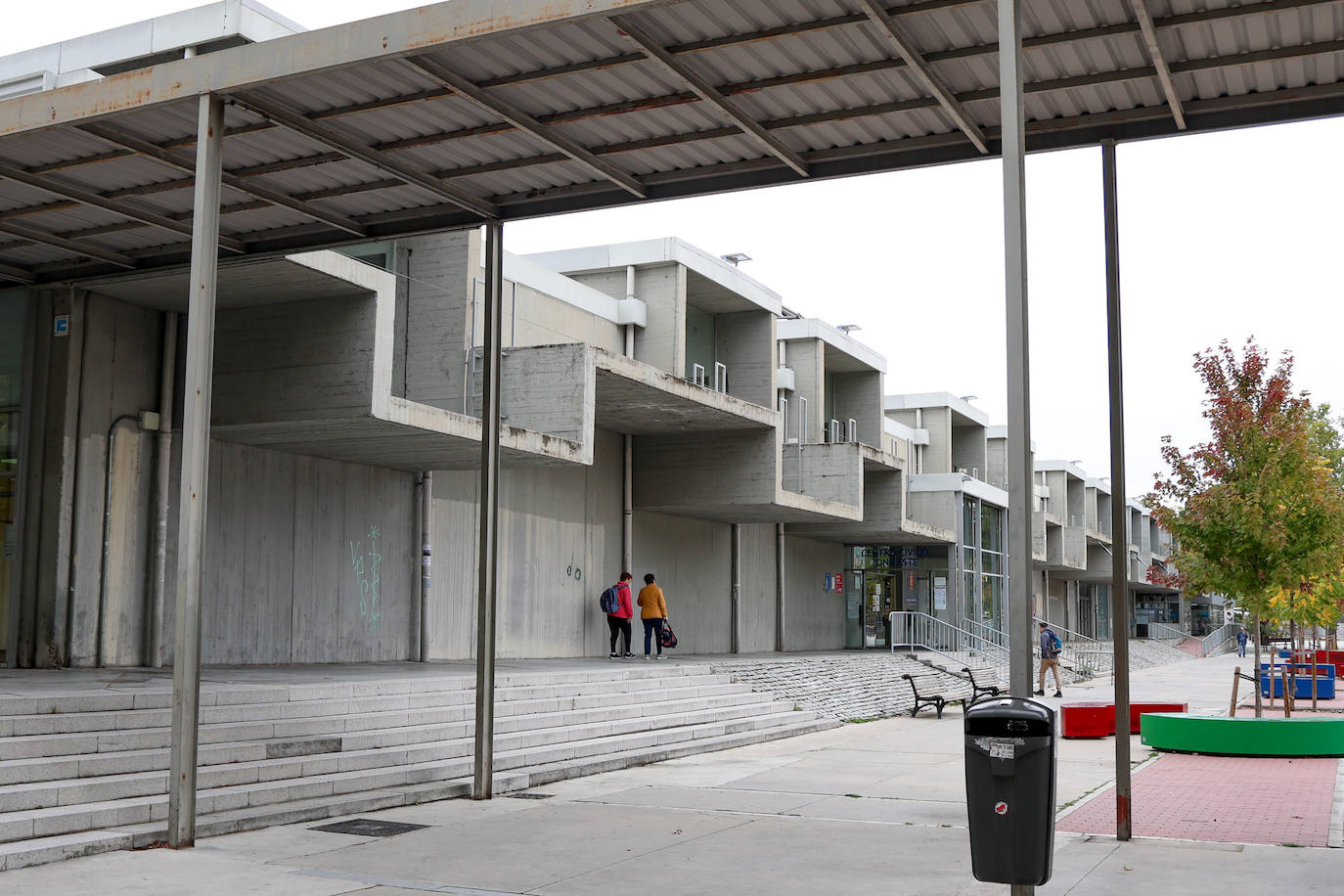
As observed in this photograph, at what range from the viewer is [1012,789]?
649 centimetres

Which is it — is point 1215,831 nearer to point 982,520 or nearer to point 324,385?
point 324,385

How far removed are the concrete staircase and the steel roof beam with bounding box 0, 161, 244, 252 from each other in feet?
13.4

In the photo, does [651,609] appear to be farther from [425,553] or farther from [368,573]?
[368,573]

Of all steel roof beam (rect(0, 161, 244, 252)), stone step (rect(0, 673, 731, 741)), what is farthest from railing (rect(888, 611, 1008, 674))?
steel roof beam (rect(0, 161, 244, 252))

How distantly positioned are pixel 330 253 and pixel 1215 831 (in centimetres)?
1166

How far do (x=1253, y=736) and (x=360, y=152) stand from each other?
12992mm

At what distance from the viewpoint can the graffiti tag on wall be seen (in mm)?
20922

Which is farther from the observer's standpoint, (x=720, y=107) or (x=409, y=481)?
(x=409, y=481)

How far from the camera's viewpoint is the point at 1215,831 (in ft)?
34.2

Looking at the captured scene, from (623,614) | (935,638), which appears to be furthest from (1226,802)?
(935,638)

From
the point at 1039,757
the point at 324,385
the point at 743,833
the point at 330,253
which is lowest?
the point at 743,833

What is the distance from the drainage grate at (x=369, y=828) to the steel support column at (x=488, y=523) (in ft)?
4.21

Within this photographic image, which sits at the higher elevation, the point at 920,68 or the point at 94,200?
the point at 920,68

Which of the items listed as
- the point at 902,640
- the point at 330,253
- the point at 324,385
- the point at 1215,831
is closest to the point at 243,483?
the point at 324,385
